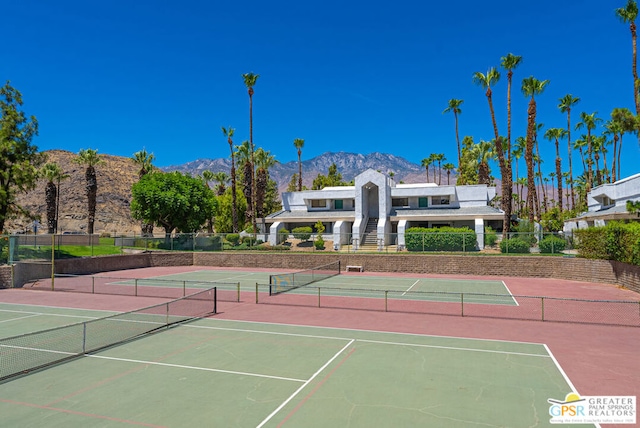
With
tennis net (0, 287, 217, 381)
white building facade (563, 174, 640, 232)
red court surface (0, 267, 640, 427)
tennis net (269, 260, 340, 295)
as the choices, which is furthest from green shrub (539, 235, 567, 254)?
tennis net (0, 287, 217, 381)

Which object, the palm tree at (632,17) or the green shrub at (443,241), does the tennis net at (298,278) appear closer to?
the green shrub at (443,241)

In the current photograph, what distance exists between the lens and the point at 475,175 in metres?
81.4

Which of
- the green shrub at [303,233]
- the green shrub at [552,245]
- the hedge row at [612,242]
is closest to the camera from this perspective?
the hedge row at [612,242]

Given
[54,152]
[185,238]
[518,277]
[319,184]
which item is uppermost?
[54,152]

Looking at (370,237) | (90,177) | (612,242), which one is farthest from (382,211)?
(90,177)

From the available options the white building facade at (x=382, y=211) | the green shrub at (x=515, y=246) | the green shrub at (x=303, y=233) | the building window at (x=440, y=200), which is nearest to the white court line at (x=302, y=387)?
the green shrub at (x=515, y=246)

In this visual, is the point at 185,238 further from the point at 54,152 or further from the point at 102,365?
the point at 54,152

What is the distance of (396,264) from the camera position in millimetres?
38094

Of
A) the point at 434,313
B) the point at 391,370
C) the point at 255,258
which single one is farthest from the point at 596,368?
the point at 255,258

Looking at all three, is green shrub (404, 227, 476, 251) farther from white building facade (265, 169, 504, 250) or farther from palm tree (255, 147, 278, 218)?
palm tree (255, 147, 278, 218)

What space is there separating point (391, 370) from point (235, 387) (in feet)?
13.8

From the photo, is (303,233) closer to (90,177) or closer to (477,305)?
(477,305)

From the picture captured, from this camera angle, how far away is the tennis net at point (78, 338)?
12.0 metres

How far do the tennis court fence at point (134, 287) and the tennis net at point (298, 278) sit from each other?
2.38 m
